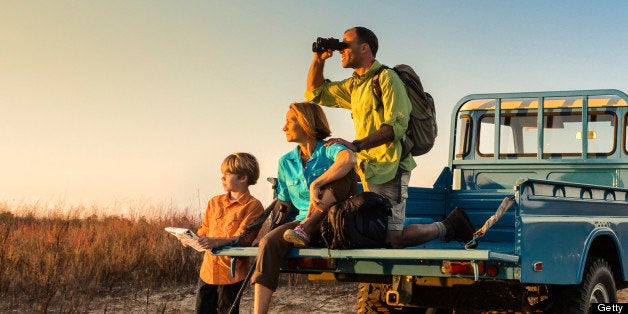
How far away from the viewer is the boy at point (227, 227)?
6273 millimetres

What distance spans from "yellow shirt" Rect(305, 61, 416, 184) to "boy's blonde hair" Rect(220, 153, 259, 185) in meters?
0.76

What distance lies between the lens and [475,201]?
8.09 meters

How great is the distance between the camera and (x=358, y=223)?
5.80 meters

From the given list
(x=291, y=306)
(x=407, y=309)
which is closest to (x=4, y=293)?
(x=291, y=306)

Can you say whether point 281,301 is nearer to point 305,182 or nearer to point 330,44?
point 305,182

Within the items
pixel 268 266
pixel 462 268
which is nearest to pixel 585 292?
pixel 462 268

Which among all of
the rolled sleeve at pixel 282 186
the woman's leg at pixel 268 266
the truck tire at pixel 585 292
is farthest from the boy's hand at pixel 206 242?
the truck tire at pixel 585 292

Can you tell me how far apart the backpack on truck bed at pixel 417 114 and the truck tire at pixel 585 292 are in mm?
1409

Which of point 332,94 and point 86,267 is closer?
point 332,94

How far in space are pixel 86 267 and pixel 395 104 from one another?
24.3 feet

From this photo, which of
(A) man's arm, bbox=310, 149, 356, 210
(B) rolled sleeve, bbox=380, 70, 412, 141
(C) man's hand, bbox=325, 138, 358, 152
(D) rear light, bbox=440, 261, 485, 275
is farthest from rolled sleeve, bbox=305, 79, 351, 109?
(D) rear light, bbox=440, 261, 485, 275

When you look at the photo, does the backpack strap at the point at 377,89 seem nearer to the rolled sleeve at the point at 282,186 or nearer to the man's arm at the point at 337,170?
the man's arm at the point at 337,170

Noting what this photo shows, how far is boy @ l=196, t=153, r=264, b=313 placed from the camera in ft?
20.6

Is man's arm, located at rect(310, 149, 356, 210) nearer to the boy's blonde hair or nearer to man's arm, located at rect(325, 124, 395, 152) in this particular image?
man's arm, located at rect(325, 124, 395, 152)
